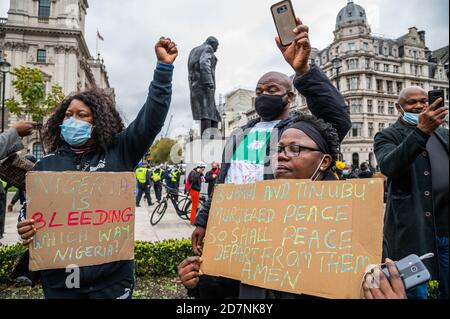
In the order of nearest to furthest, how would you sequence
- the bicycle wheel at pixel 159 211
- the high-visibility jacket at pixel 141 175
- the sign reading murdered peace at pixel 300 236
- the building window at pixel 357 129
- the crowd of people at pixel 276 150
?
A: the sign reading murdered peace at pixel 300 236, the crowd of people at pixel 276 150, the bicycle wheel at pixel 159 211, the high-visibility jacket at pixel 141 175, the building window at pixel 357 129

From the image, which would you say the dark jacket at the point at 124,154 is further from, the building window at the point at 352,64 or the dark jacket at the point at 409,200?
the building window at the point at 352,64

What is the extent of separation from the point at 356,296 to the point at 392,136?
5.91 feet

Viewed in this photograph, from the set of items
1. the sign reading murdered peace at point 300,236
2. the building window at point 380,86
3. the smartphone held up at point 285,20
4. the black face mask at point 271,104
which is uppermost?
the building window at point 380,86

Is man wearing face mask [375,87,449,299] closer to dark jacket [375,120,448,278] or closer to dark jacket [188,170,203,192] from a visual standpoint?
dark jacket [375,120,448,278]

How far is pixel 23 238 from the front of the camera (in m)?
1.80

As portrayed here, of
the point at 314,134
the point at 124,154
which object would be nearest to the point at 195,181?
the point at 124,154

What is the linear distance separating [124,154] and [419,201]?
211 cm

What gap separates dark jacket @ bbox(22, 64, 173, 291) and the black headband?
909mm

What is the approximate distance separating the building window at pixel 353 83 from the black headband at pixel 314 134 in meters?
54.5

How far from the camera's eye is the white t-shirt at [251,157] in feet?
7.66

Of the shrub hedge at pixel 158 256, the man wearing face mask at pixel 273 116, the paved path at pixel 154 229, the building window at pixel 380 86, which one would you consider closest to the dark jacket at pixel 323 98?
the man wearing face mask at pixel 273 116

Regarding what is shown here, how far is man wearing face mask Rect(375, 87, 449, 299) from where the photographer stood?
7.30 feet

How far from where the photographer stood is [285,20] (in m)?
1.91
